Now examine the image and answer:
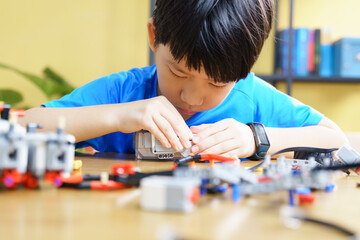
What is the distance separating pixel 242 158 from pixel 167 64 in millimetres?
280

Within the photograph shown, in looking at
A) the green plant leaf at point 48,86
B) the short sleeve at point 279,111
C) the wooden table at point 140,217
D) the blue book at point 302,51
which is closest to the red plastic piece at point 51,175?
the wooden table at point 140,217

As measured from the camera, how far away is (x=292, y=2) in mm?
2443

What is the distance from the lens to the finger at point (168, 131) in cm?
78

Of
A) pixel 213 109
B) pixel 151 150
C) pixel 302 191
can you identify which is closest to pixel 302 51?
pixel 213 109

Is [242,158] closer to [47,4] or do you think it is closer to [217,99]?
[217,99]

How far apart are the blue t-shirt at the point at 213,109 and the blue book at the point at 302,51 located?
1.34m

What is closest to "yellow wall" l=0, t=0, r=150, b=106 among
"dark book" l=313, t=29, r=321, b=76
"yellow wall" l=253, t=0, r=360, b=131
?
"yellow wall" l=253, t=0, r=360, b=131

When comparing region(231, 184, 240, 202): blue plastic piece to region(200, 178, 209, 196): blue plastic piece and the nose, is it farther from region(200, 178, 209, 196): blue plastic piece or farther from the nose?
the nose

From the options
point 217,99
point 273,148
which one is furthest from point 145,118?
point 273,148

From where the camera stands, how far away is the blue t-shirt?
1074 mm

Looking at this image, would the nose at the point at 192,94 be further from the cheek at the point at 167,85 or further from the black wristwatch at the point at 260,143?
the black wristwatch at the point at 260,143

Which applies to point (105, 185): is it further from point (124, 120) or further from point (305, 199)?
point (124, 120)

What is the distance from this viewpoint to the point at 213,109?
1.14 meters

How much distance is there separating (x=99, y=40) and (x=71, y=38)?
6.9 inches
